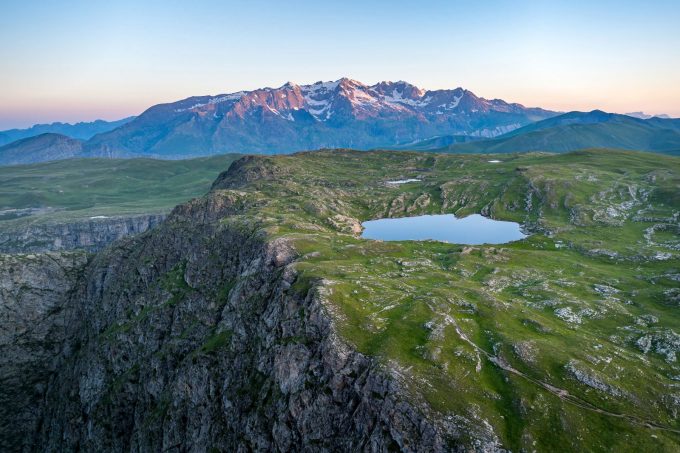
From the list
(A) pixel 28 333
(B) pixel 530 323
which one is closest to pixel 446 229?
(B) pixel 530 323

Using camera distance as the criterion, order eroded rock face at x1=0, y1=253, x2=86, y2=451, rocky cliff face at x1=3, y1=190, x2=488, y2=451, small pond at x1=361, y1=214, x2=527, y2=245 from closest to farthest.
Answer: rocky cliff face at x1=3, y1=190, x2=488, y2=451 → small pond at x1=361, y1=214, x2=527, y2=245 → eroded rock face at x1=0, y1=253, x2=86, y2=451

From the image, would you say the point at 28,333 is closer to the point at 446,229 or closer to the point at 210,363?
the point at 210,363

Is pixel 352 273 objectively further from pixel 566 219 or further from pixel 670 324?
pixel 566 219

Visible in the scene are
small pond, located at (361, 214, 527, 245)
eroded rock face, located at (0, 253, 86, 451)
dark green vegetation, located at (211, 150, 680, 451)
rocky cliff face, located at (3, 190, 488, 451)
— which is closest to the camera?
dark green vegetation, located at (211, 150, 680, 451)

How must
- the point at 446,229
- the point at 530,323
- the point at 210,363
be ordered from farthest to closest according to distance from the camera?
the point at 446,229 → the point at 210,363 → the point at 530,323

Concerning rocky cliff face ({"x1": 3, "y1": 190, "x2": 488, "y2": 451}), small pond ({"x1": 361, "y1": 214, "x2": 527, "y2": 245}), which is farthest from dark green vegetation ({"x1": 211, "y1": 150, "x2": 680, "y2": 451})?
small pond ({"x1": 361, "y1": 214, "x2": 527, "y2": 245})

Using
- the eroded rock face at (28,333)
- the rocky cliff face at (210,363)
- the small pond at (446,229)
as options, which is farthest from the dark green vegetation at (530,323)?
the eroded rock face at (28,333)

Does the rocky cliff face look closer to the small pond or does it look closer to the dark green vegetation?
the dark green vegetation
